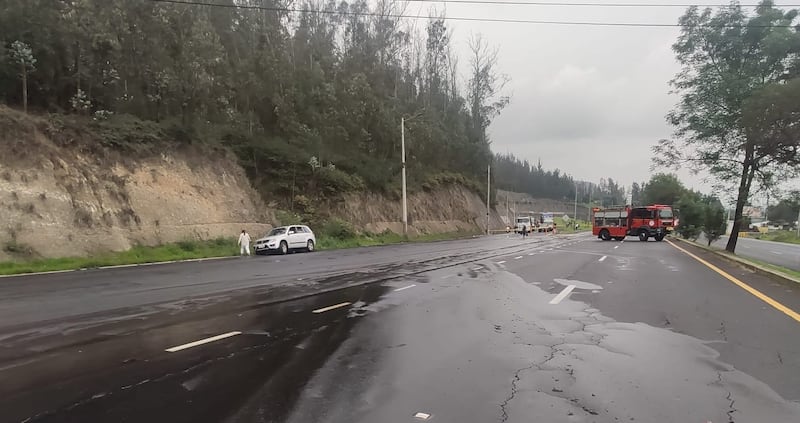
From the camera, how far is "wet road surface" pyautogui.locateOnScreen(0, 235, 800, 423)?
193 inches

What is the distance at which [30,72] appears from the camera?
25.2 metres

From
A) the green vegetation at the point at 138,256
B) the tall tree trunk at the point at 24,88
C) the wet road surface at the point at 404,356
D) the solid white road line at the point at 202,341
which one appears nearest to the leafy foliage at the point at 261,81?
the tall tree trunk at the point at 24,88

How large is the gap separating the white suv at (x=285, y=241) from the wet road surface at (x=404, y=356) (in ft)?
50.7

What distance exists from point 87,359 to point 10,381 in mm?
943

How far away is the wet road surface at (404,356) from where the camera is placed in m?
4.90

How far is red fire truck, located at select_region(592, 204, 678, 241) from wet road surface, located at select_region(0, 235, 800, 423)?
37108mm

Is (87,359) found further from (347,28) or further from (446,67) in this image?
(446,67)

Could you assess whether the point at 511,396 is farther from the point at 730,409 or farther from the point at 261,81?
the point at 261,81

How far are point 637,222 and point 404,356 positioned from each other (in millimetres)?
47213

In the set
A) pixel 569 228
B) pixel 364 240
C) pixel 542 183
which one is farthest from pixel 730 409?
pixel 542 183

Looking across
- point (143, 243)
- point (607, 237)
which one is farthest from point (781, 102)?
point (607, 237)

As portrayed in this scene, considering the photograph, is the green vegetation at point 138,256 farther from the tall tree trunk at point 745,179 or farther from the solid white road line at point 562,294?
the tall tree trunk at point 745,179

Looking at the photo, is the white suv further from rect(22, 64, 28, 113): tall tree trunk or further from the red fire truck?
the red fire truck

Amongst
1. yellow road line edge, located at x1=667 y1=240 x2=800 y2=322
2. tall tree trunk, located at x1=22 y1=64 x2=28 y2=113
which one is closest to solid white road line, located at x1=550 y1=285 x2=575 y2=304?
yellow road line edge, located at x1=667 y1=240 x2=800 y2=322
